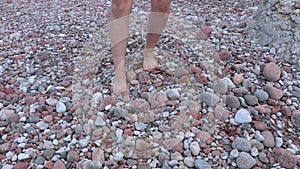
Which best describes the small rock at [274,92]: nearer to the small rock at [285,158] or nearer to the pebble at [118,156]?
the small rock at [285,158]

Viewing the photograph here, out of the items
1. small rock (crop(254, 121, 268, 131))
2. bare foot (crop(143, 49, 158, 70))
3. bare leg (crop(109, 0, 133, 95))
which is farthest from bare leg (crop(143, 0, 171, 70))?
small rock (crop(254, 121, 268, 131))

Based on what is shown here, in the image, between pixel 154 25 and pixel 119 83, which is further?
pixel 154 25

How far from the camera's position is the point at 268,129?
6.23 ft

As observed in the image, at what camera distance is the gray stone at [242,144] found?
1.77 metres

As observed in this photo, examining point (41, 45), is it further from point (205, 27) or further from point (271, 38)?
point (271, 38)

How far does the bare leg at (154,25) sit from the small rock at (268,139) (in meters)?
0.85

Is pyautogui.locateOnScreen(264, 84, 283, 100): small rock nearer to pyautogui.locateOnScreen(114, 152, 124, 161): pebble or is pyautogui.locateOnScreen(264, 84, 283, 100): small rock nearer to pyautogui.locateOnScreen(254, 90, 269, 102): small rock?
pyautogui.locateOnScreen(254, 90, 269, 102): small rock

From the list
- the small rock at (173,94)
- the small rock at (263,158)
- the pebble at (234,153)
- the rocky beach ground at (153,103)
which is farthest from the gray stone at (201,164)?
the small rock at (173,94)

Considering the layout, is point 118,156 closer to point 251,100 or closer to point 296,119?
point 251,100

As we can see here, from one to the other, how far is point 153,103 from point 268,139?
65 centimetres

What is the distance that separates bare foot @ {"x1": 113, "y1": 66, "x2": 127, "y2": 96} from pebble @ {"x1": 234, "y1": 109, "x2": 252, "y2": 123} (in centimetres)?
67

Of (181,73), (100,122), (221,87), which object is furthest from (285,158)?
(100,122)

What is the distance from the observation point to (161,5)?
2236 millimetres

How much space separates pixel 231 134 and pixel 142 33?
4.30ft
